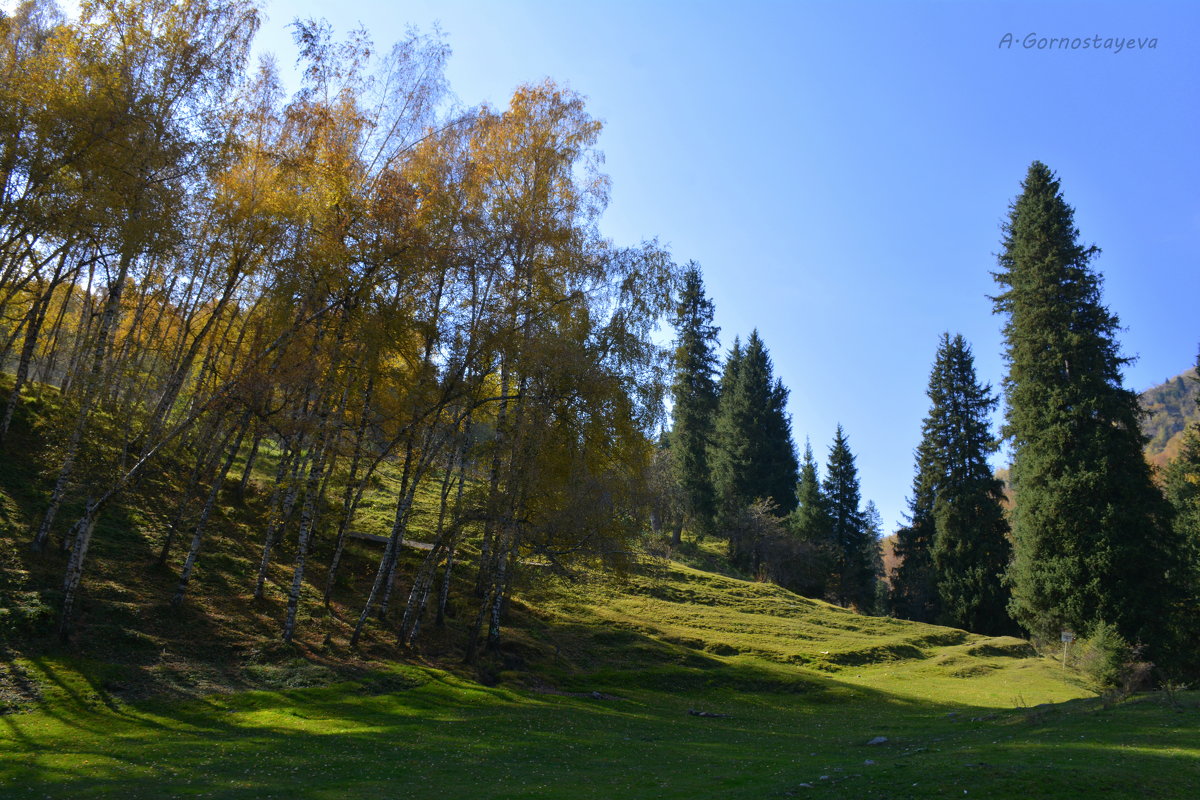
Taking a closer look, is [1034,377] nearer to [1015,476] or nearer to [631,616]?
[1015,476]

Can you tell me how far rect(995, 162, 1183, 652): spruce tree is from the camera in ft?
108

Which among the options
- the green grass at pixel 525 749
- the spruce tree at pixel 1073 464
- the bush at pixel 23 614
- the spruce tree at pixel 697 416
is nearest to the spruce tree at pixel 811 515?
the spruce tree at pixel 697 416

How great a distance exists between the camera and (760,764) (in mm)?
14023

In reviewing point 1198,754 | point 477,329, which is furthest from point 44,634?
point 1198,754

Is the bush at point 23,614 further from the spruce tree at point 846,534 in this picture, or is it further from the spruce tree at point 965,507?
the spruce tree at point 846,534

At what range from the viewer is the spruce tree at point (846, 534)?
65562mm

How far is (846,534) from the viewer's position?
68.1 m

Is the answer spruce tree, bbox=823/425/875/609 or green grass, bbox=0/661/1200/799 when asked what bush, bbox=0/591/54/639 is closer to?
green grass, bbox=0/661/1200/799

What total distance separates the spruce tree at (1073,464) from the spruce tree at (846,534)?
1118 inches

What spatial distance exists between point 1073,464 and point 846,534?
34.4m

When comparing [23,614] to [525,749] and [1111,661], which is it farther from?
[1111,661]

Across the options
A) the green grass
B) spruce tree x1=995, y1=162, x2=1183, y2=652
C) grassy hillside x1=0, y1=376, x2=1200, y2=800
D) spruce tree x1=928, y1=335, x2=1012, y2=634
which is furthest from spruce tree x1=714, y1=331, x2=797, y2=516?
the green grass

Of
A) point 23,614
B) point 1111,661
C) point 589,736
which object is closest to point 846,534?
point 1111,661

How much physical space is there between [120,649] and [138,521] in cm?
954
